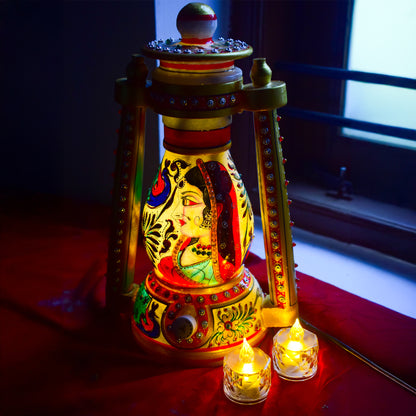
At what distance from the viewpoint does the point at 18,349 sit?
3.44 feet

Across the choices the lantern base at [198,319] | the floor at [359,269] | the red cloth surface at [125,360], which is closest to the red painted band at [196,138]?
the lantern base at [198,319]

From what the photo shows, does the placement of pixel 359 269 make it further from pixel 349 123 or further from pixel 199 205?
pixel 199 205

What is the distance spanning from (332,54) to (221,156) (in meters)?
0.55

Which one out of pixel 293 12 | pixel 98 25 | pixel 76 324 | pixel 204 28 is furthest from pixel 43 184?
pixel 204 28

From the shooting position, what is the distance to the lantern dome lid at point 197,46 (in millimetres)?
858

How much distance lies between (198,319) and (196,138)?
0.28m

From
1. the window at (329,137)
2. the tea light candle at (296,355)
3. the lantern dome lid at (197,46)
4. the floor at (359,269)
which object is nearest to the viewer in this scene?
the lantern dome lid at (197,46)

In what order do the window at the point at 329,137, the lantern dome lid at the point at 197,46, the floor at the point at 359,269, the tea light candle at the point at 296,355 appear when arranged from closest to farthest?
the lantern dome lid at the point at 197,46
the tea light candle at the point at 296,355
the floor at the point at 359,269
the window at the point at 329,137

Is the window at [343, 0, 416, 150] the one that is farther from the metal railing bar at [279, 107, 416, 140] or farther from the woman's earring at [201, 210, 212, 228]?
the woman's earring at [201, 210, 212, 228]

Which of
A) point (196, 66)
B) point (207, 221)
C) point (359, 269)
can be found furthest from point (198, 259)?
point (359, 269)

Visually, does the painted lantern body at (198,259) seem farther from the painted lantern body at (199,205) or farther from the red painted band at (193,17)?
the red painted band at (193,17)

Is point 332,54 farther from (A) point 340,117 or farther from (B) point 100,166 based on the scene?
(B) point 100,166

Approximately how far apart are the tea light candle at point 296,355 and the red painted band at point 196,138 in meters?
0.32

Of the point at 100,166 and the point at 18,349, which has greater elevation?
the point at 100,166
